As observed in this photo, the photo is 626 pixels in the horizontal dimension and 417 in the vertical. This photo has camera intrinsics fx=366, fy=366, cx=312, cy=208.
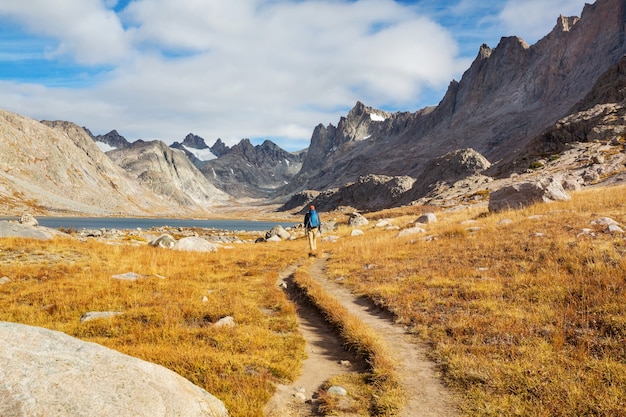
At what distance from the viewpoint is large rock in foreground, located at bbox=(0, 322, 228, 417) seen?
13.2ft

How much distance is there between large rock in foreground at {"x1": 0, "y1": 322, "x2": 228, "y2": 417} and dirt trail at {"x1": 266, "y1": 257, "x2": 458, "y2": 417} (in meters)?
2.04

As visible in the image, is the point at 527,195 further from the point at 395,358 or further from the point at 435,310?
the point at 395,358

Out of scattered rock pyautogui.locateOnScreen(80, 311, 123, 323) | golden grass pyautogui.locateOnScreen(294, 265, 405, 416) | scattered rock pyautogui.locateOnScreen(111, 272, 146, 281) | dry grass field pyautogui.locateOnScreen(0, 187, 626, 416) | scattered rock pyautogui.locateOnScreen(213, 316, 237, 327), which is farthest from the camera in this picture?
scattered rock pyautogui.locateOnScreen(111, 272, 146, 281)

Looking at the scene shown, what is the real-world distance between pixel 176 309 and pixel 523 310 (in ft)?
34.4

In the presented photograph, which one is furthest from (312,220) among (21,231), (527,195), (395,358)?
(21,231)

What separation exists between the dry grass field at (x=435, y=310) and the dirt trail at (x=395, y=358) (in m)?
0.31

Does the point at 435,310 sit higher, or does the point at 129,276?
the point at 435,310

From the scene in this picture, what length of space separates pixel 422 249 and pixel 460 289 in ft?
28.6

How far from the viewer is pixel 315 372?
329 inches

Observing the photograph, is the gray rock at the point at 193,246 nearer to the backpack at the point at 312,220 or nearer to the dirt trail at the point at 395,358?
the backpack at the point at 312,220

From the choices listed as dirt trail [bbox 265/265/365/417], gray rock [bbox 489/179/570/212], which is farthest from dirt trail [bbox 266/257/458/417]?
gray rock [bbox 489/179/570/212]

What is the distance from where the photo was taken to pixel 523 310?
9.79 metres

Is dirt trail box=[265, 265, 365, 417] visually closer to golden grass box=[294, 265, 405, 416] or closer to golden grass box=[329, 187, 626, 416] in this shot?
golden grass box=[294, 265, 405, 416]

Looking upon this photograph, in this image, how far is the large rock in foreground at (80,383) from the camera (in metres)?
4.02
